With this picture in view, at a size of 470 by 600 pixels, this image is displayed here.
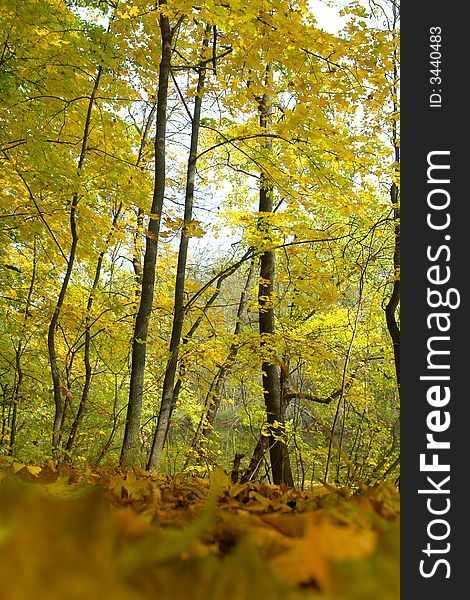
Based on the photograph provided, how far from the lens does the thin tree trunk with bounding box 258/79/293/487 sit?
6.19m

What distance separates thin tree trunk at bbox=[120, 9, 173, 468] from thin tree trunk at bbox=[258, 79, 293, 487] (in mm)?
1573

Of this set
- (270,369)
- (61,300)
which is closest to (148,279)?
(61,300)

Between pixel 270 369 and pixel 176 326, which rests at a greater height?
pixel 176 326

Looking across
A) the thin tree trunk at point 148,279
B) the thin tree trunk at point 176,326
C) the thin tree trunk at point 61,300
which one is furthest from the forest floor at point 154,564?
the thin tree trunk at point 61,300

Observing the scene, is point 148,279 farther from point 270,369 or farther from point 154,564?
point 154,564

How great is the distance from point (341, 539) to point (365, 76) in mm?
4663

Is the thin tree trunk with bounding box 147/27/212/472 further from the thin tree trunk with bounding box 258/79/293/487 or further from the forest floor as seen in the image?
the forest floor

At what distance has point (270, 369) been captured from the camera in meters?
7.31

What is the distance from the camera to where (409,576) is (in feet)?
1.77

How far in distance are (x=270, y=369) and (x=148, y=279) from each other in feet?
11.6

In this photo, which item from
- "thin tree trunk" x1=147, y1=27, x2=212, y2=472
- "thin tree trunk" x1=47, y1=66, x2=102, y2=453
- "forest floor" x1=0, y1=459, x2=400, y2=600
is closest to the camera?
"forest floor" x1=0, y1=459, x2=400, y2=600

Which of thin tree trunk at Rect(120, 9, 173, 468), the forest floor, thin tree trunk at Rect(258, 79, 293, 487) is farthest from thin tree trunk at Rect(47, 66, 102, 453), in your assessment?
the forest floor

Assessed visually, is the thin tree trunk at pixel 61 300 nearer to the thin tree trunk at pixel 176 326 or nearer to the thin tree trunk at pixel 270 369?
the thin tree trunk at pixel 176 326

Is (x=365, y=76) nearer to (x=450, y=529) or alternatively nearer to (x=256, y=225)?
(x=256, y=225)
